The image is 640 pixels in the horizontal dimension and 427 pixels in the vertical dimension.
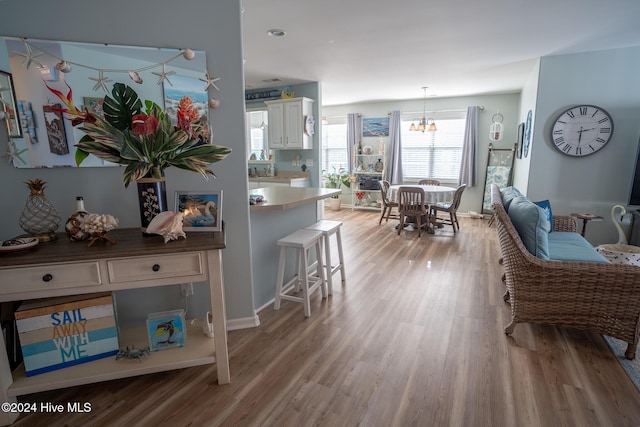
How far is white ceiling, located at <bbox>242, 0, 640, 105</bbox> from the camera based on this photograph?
96.9 inches

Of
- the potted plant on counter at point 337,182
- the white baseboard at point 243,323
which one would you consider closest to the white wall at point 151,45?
the white baseboard at point 243,323

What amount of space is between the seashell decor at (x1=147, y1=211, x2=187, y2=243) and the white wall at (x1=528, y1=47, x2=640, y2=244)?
13.6 ft

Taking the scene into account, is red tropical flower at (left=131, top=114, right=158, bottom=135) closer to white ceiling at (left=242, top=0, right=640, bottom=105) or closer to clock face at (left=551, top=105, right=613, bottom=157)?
white ceiling at (left=242, top=0, right=640, bottom=105)

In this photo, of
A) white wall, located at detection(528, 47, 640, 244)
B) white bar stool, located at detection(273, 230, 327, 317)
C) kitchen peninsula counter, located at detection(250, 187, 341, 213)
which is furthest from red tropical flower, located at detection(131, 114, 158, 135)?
white wall, located at detection(528, 47, 640, 244)

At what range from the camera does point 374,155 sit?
7.22 meters

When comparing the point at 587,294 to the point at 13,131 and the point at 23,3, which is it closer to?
the point at 13,131

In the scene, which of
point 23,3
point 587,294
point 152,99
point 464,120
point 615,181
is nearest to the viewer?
point 23,3

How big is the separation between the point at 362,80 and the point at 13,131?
4.30 m

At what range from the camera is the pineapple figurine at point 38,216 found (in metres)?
1.58

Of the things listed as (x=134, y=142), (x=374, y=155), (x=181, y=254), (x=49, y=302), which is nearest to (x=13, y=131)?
(x=134, y=142)

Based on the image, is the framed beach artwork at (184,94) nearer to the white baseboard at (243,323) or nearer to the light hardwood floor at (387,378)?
the white baseboard at (243,323)

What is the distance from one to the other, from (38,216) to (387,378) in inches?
80.8

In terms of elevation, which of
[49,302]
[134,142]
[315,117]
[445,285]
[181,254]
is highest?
[315,117]

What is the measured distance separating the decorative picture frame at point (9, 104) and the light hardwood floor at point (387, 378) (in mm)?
1443
